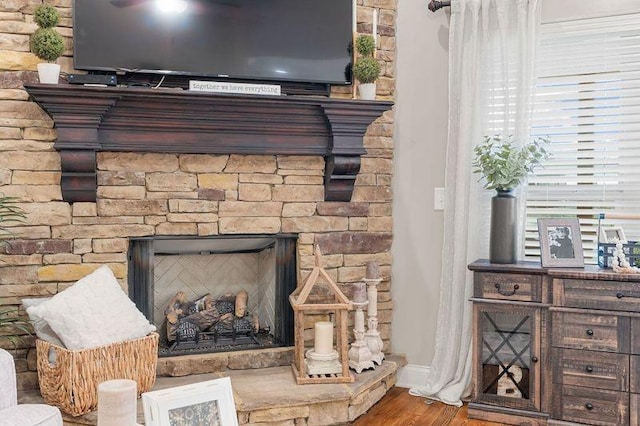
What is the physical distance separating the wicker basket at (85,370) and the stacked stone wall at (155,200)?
0.34m

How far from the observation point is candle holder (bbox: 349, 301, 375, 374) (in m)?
3.24

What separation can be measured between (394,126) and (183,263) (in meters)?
1.43

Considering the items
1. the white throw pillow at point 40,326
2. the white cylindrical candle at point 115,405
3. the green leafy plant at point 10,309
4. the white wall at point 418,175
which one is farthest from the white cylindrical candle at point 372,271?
the white cylindrical candle at point 115,405

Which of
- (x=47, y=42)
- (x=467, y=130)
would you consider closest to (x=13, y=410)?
(x=47, y=42)

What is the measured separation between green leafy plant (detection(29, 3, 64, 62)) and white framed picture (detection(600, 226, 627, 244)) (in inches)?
107

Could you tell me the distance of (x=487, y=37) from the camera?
10.8ft

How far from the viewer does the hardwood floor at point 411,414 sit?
3010 mm

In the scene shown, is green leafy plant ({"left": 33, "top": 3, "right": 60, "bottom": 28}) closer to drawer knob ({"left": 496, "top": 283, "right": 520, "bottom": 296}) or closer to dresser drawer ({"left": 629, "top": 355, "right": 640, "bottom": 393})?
drawer knob ({"left": 496, "top": 283, "right": 520, "bottom": 296})

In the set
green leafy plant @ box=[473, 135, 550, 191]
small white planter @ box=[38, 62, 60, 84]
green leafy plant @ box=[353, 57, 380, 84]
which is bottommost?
green leafy plant @ box=[473, 135, 550, 191]

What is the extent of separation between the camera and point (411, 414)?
3.12 m

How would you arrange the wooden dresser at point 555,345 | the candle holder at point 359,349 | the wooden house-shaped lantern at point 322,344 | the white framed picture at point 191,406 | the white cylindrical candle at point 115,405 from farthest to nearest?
the candle holder at point 359,349, the wooden house-shaped lantern at point 322,344, the wooden dresser at point 555,345, the white framed picture at point 191,406, the white cylindrical candle at point 115,405

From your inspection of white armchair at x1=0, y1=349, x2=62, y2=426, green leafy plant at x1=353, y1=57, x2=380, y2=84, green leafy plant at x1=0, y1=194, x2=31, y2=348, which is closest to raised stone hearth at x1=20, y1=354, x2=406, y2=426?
green leafy plant at x1=0, y1=194, x2=31, y2=348

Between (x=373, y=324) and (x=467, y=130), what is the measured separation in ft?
3.85

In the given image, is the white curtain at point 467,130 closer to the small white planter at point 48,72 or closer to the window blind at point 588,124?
the window blind at point 588,124
